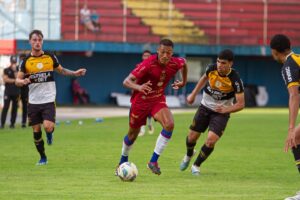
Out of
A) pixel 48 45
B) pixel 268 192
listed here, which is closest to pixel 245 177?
pixel 268 192

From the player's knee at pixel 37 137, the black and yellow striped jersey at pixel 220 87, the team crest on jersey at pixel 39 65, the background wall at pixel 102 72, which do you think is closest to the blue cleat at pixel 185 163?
the black and yellow striped jersey at pixel 220 87

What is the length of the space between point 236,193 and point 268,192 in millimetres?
536

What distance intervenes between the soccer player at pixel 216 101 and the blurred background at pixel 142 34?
2709 centimetres

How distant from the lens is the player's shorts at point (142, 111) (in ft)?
47.0

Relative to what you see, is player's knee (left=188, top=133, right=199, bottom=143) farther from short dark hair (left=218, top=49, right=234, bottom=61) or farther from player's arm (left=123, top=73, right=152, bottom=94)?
player's arm (left=123, top=73, right=152, bottom=94)

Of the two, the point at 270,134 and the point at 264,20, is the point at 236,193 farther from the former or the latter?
the point at 264,20

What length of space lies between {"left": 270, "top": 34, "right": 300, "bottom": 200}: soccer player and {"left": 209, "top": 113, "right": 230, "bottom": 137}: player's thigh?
12.7ft

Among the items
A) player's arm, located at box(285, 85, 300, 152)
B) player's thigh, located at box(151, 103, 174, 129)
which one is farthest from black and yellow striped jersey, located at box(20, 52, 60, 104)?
player's arm, located at box(285, 85, 300, 152)

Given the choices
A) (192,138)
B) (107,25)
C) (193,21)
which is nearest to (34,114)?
(192,138)

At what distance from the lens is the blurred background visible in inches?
1672

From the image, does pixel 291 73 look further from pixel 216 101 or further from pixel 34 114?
pixel 34 114

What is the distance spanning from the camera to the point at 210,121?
1524cm

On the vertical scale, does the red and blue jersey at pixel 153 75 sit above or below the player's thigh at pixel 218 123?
above

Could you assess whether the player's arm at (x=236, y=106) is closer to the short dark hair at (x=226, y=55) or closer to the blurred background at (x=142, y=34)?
the short dark hair at (x=226, y=55)
